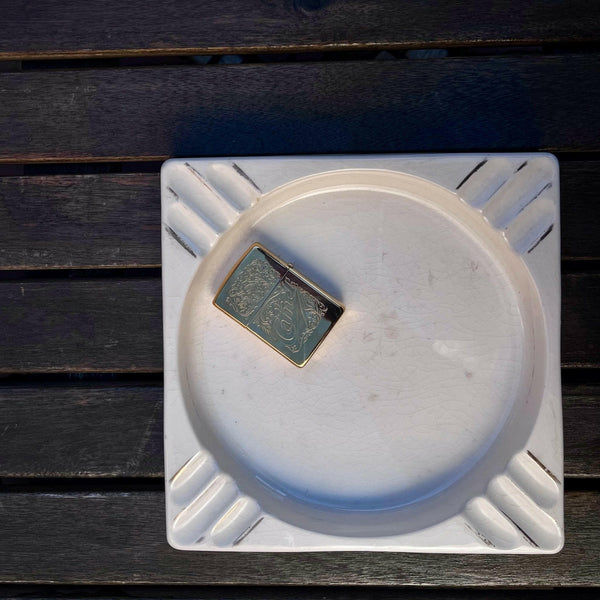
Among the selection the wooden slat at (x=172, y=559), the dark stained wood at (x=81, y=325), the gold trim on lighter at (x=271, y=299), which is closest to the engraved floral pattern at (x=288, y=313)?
the gold trim on lighter at (x=271, y=299)

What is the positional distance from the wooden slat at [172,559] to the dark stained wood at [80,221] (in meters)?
0.29

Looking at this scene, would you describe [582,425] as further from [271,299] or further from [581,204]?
[271,299]

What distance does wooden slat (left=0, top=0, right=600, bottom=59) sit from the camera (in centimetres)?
55

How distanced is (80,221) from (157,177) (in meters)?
0.11

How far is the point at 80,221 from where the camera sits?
573mm

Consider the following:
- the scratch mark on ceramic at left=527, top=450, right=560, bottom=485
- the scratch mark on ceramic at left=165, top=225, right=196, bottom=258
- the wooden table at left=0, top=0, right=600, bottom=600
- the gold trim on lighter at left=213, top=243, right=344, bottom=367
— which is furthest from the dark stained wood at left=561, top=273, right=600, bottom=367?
the scratch mark on ceramic at left=165, top=225, right=196, bottom=258

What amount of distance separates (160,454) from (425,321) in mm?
350

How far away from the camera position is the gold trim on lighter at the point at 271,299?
481mm

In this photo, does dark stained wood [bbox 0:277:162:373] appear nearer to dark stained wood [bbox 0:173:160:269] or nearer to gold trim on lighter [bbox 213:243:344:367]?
dark stained wood [bbox 0:173:160:269]

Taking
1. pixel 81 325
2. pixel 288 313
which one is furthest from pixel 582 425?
pixel 81 325

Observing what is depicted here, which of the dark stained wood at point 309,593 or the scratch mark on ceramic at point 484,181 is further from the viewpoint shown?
the dark stained wood at point 309,593

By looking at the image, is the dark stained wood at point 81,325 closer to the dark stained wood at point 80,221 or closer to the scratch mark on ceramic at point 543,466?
the dark stained wood at point 80,221

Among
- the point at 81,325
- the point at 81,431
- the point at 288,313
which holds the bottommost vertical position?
the point at 81,431

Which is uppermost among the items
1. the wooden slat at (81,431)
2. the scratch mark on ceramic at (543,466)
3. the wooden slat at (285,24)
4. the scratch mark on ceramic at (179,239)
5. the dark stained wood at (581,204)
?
the wooden slat at (285,24)
